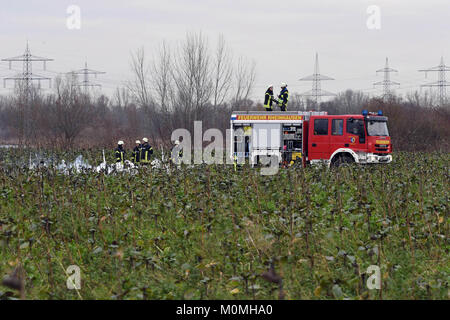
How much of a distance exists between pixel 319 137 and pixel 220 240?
10.8m

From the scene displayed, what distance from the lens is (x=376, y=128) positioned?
18.0 m

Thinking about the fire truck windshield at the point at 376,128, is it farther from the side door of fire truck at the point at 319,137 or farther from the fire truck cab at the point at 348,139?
the side door of fire truck at the point at 319,137

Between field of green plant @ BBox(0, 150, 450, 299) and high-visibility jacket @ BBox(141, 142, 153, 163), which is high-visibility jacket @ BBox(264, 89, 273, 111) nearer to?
high-visibility jacket @ BBox(141, 142, 153, 163)

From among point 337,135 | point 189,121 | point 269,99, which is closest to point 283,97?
point 269,99

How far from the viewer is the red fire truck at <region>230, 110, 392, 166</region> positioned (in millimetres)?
17750

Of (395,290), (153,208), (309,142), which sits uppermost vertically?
(309,142)

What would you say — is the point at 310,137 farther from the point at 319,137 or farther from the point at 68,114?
the point at 68,114

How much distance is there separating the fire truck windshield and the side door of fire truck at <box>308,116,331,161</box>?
131 cm

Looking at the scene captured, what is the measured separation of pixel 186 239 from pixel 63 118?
78.7ft

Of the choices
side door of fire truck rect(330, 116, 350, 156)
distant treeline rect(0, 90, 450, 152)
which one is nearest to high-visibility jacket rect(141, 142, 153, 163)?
side door of fire truck rect(330, 116, 350, 156)

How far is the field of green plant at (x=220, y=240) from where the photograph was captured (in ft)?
19.9
